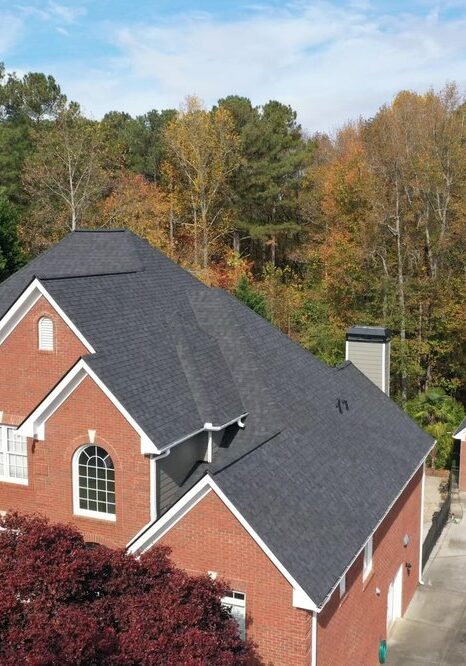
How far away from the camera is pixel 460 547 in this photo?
25750 millimetres

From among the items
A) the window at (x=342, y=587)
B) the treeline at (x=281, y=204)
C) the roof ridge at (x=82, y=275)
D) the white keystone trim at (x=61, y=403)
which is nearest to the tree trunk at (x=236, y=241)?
the treeline at (x=281, y=204)

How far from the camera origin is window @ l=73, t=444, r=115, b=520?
624 inches

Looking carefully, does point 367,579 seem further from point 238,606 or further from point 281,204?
point 281,204

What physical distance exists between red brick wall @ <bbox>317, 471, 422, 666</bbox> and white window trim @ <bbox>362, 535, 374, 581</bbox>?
0.57 feet

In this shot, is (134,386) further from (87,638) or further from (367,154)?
(367,154)

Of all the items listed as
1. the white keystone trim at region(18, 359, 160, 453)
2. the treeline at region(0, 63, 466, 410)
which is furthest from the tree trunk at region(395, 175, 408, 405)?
the white keystone trim at region(18, 359, 160, 453)

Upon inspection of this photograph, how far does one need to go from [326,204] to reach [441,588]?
32.9 metres

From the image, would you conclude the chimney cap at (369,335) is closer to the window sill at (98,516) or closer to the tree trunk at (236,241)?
the window sill at (98,516)

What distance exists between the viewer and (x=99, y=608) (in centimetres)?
1149

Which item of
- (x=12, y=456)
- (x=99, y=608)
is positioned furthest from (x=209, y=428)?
(x=99, y=608)

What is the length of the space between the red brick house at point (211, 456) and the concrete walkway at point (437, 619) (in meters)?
0.61

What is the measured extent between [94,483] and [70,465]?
0.70m

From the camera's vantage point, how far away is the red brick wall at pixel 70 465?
50.0 feet

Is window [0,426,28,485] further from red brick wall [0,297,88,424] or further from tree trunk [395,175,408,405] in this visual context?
tree trunk [395,175,408,405]
